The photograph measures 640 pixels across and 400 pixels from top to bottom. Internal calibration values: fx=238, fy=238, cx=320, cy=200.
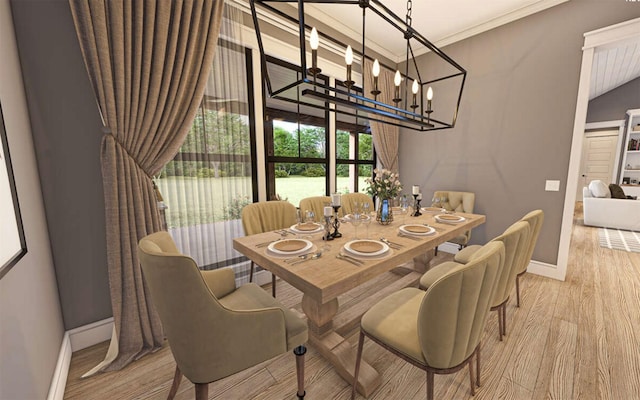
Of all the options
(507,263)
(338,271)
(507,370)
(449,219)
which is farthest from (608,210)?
(338,271)

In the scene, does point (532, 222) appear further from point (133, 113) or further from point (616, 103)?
point (616, 103)

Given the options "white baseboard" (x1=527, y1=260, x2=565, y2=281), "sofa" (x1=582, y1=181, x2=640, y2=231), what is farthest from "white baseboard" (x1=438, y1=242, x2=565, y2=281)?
"sofa" (x1=582, y1=181, x2=640, y2=231)

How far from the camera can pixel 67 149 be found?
1.50m

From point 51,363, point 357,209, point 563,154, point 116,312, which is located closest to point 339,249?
point 357,209

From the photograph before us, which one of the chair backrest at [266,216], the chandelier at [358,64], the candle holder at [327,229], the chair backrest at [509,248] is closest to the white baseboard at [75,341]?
the chair backrest at [266,216]

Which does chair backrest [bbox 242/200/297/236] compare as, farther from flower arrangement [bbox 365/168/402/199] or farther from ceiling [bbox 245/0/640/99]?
ceiling [bbox 245/0/640/99]

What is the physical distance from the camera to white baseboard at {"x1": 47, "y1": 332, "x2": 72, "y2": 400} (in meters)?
1.21

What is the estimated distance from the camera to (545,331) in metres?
1.79

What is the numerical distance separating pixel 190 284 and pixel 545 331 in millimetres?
2455

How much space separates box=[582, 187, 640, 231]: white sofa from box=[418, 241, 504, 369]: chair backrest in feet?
19.2

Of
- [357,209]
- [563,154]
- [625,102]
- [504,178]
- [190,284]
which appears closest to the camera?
[190,284]

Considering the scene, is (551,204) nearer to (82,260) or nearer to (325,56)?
(325,56)

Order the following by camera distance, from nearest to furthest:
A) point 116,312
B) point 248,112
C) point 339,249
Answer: point 339,249 < point 116,312 < point 248,112

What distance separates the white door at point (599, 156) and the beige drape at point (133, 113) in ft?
32.3
